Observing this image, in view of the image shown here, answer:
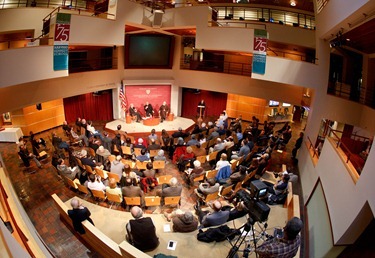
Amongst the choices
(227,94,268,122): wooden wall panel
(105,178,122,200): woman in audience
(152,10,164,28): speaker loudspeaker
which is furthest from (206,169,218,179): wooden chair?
(227,94,268,122): wooden wall panel

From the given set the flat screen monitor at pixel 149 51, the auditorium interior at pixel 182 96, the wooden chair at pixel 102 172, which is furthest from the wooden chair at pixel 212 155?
the flat screen monitor at pixel 149 51

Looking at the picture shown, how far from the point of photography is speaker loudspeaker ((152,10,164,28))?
1203cm

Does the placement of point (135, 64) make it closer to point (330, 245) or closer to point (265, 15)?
point (265, 15)

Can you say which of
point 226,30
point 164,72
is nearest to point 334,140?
point 226,30

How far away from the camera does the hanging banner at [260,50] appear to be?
1047 cm

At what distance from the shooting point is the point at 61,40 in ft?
29.9

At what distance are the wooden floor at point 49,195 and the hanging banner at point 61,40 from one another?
3730 mm

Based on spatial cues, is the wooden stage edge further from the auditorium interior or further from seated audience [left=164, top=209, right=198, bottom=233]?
seated audience [left=164, top=209, right=198, bottom=233]

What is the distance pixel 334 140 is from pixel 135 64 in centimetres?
1121

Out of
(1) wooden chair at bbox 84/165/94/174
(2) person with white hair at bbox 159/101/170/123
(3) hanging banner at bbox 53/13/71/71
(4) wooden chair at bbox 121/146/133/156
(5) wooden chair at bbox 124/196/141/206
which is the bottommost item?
(5) wooden chair at bbox 124/196/141/206

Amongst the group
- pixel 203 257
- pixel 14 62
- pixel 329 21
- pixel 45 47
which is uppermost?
pixel 329 21

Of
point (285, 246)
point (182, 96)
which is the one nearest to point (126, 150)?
point (285, 246)

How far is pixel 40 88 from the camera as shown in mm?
11055

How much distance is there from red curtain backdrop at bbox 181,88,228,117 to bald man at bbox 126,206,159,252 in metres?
12.2
